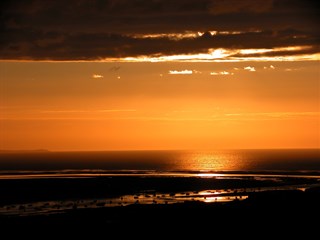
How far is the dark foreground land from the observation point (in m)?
54.8

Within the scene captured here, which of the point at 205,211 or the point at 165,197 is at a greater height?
the point at 165,197

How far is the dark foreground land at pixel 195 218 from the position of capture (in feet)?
180

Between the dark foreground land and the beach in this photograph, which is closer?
the dark foreground land

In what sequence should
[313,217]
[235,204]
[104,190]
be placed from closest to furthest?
[313,217] < [235,204] < [104,190]

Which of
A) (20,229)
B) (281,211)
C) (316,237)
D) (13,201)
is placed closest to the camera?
(316,237)

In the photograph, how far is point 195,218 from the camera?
203ft

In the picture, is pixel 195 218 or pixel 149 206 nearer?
pixel 195 218

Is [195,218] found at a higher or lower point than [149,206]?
lower

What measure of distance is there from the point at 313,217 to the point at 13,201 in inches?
1647

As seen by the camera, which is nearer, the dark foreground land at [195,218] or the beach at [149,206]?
the dark foreground land at [195,218]

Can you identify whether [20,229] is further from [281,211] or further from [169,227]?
[281,211]

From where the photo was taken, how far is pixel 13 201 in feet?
281

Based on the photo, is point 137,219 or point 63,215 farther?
point 63,215

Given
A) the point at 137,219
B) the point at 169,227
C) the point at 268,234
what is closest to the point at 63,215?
the point at 137,219
